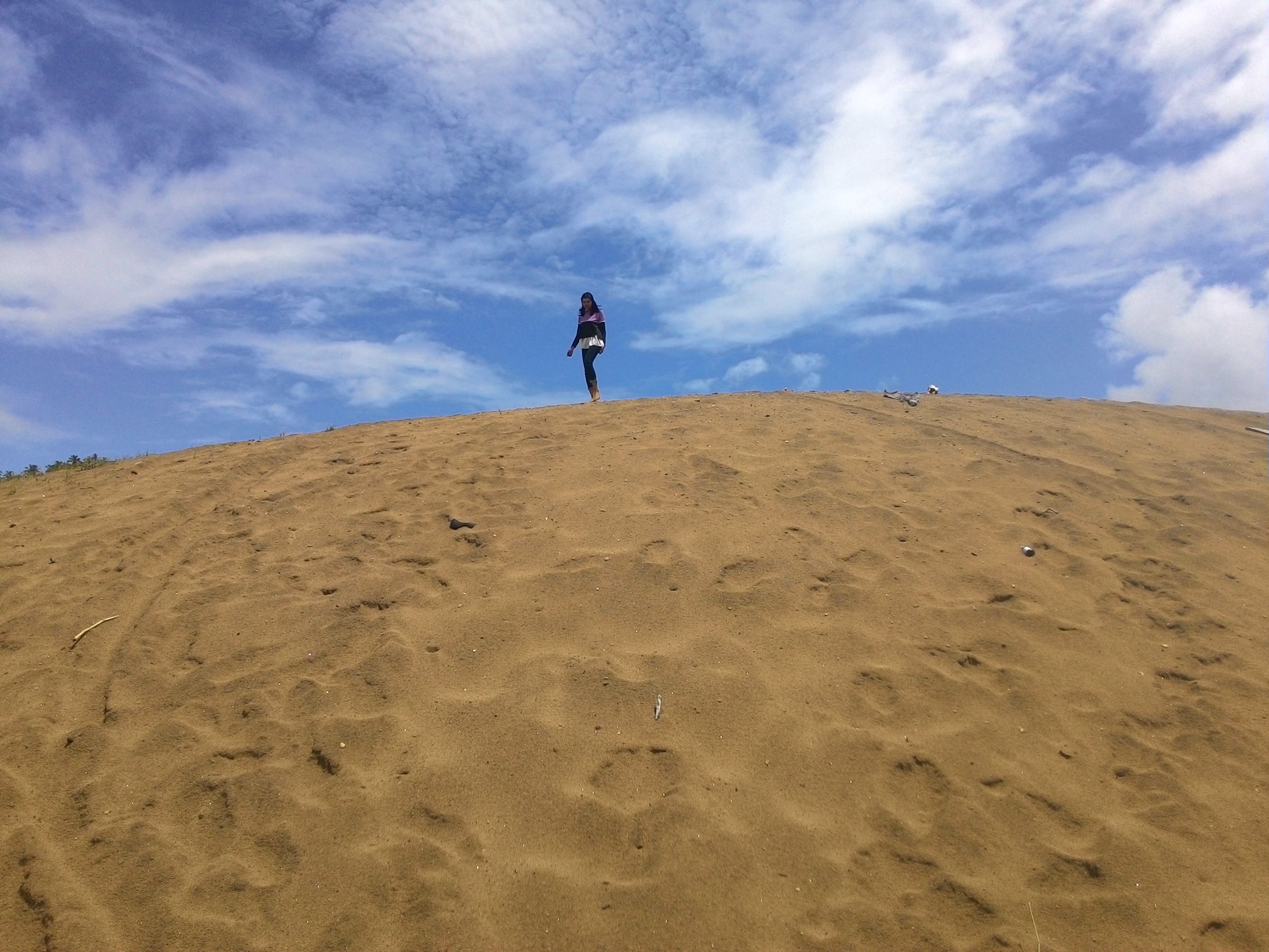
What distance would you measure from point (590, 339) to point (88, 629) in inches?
262

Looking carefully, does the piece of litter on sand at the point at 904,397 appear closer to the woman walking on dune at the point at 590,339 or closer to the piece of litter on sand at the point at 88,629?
the woman walking on dune at the point at 590,339

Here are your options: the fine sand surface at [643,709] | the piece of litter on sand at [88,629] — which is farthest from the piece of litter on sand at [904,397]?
the piece of litter on sand at [88,629]

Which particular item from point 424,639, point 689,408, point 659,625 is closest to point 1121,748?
point 659,625

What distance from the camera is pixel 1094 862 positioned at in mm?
3332

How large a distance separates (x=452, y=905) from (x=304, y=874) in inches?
27.5

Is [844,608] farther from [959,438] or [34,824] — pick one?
[34,824]

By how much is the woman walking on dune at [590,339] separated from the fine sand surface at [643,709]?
11.4 feet

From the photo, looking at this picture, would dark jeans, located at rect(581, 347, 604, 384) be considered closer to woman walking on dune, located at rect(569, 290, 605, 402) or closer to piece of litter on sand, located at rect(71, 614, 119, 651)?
woman walking on dune, located at rect(569, 290, 605, 402)

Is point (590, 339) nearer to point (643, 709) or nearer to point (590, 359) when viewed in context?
point (590, 359)

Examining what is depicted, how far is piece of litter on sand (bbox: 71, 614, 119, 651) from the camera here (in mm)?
4828

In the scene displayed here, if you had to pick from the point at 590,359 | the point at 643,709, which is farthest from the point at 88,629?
the point at 590,359

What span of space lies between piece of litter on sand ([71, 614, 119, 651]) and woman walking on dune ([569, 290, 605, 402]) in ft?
20.3

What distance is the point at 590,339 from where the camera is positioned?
401 inches

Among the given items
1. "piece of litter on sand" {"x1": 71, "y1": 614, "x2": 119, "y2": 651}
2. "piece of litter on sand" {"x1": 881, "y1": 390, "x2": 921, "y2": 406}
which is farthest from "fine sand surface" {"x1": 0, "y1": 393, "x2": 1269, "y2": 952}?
"piece of litter on sand" {"x1": 881, "y1": 390, "x2": 921, "y2": 406}
